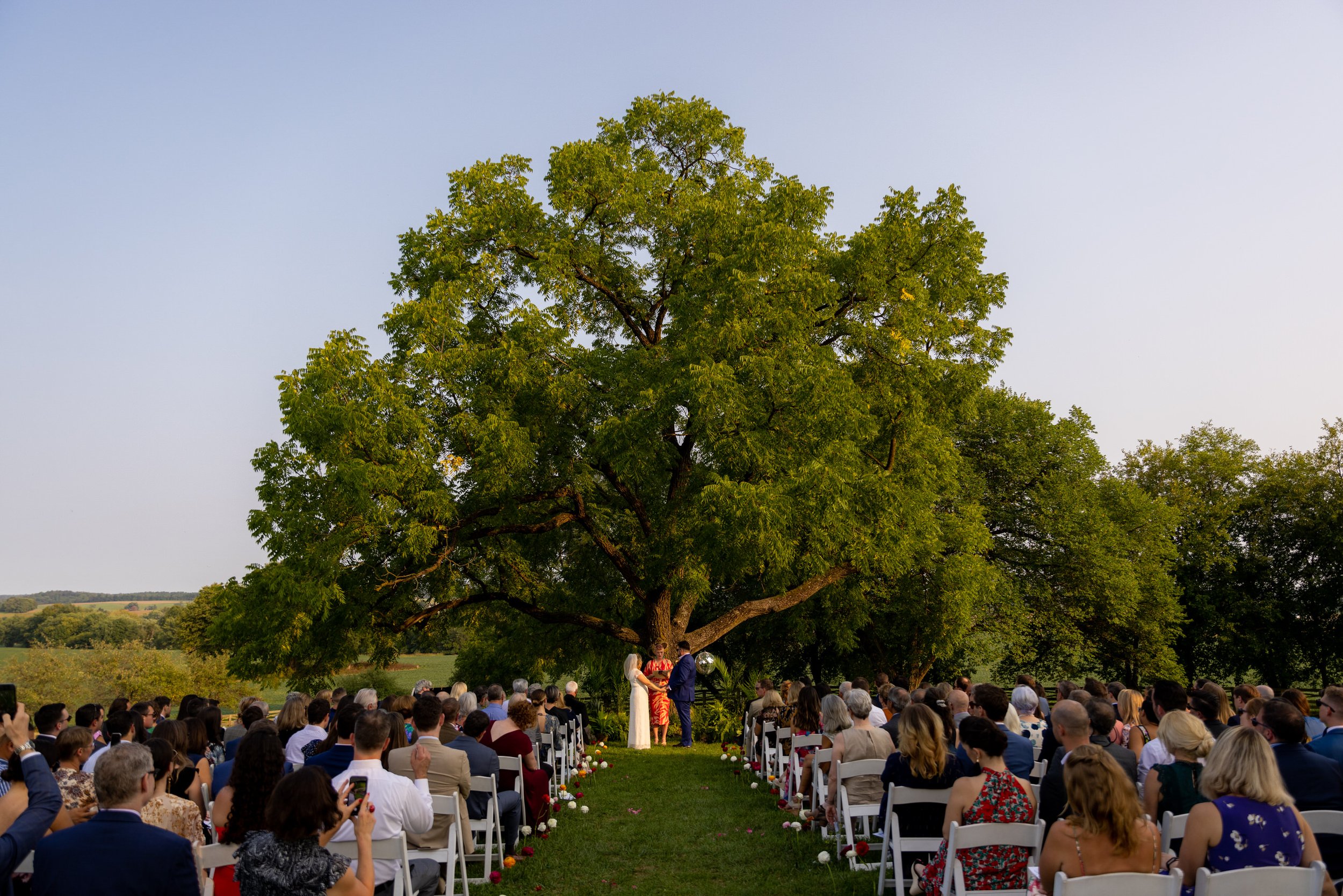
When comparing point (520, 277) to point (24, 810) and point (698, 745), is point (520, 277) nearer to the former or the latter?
point (698, 745)

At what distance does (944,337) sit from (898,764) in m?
16.1

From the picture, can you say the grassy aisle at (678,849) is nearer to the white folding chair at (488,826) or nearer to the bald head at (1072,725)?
the white folding chair at (488,826)

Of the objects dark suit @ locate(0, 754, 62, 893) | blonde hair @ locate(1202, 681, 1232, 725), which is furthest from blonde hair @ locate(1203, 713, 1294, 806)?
dark suit @ locate(0, 754, 62, 893)

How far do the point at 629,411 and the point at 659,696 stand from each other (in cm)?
555

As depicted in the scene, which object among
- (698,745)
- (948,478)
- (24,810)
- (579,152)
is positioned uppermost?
(579,152)

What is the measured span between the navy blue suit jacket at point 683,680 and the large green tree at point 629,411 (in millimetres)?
2066

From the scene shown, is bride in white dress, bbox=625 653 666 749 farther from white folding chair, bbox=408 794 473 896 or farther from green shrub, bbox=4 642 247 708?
green shrub, bbox=4 642 247 708

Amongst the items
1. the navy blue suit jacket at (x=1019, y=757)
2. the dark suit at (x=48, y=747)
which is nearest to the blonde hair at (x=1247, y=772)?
the navy blue suit jacket at (x=1019, y=757)

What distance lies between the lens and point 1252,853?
4383 millimetres

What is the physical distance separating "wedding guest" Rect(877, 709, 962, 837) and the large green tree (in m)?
10.4

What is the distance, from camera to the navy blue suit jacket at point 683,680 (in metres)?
17.9

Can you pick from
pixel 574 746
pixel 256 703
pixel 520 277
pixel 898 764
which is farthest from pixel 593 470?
pixel 898 764

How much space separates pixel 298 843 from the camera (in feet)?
12.6

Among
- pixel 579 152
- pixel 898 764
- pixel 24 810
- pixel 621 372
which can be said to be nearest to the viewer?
pixel 24 810
